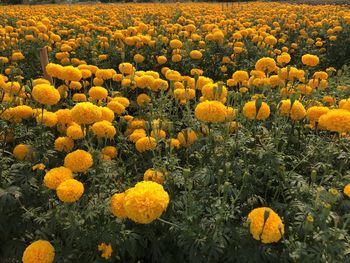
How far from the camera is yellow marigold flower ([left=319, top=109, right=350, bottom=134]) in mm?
2111

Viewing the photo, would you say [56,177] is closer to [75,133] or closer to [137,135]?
[75,133]

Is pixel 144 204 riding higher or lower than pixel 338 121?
lower

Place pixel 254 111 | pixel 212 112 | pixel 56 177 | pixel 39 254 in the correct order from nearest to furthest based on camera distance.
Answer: pixel 39 254 < pixel 56 177 < pixel 212 112 < pixel 254 111

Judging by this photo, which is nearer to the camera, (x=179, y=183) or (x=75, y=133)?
(x=179, y=183)

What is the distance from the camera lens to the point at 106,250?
1.96 meters

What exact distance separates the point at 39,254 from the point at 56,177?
0.41 metres

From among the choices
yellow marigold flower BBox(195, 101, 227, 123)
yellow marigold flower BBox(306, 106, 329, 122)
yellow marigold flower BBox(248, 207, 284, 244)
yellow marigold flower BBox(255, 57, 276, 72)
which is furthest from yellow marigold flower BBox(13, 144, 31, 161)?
yellow marigold flower BBox(255, 57, 276, 72)

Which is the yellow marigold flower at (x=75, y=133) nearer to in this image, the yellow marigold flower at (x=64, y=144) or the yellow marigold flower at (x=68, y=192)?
the yellow marigold flower at (x=64, y=144)

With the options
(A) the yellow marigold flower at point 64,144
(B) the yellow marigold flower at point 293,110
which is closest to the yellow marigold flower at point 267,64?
(B) the yellow marigold flower at point 293,110

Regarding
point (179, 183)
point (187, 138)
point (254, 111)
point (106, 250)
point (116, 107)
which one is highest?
point (254, 111)

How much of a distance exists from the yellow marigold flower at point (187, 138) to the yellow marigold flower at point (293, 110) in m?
0.63

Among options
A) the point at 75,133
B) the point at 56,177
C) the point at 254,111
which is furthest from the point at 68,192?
the point at 254,111

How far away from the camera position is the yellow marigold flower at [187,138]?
2537 millimetres

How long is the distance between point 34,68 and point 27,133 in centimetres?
371
